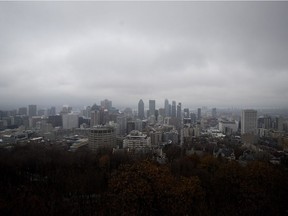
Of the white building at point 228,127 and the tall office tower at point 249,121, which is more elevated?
the tall office tower at point 249,121

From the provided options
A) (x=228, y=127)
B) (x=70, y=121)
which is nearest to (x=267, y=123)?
(x=228, y=127)

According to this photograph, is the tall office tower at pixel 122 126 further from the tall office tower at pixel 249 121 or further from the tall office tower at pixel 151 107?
the tall office tower at pixel 151 107

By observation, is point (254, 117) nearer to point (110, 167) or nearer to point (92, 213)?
point (110, 167)

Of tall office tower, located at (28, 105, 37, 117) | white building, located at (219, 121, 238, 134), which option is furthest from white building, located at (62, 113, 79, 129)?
white building, located at (219, 121, 238, 134)

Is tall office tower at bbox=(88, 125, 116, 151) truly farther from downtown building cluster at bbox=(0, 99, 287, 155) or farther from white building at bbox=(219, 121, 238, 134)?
white building at bbox=(219, 121, 238, 134)

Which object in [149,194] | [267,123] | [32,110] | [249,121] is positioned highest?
[32,110]

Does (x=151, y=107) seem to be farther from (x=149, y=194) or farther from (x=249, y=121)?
(x=149, y=194)

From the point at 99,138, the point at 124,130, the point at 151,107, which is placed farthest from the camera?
the point at 151,107

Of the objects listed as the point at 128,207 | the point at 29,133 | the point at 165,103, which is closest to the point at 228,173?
the point at 128,207

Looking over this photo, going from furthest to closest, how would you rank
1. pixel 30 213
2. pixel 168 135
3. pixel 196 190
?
pixel 168 135, pixel 196 190, pixel 30 213

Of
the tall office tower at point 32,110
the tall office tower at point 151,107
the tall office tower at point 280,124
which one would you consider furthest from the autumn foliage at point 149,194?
the tall office tower at point 151,107

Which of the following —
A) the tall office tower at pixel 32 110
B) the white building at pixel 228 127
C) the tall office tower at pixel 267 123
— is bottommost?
the white building at pixel 228 127
